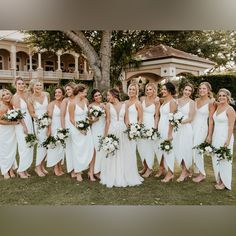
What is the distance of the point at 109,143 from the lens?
13.9ft

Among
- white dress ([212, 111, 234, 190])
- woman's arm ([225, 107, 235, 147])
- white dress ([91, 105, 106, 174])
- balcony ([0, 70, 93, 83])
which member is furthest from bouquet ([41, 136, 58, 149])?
woman's arm ([225, 107, 235, 147])

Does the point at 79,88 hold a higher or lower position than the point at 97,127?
higher

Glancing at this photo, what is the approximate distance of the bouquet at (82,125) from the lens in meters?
4.35

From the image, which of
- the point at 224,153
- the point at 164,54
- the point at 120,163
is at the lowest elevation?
the point at 120,163

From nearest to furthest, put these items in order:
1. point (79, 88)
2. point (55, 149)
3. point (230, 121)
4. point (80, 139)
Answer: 1. point (230, 121)
2. point (79, 88)
3. point (80, 139)
4. point (55, 149)

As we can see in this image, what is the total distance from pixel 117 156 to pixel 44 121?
100 cm

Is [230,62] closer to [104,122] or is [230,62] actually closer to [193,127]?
[193,127]

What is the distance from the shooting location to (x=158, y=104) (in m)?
4.46

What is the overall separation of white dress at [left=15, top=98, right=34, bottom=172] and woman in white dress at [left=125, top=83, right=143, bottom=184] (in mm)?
1230

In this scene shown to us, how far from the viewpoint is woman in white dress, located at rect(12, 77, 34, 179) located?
4434 mm

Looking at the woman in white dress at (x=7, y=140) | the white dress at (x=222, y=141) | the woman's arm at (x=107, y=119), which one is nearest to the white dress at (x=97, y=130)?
the woman's arm at (x=107, y=119)

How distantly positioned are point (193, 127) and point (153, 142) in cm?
54

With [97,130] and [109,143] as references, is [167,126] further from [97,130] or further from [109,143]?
[97,130]

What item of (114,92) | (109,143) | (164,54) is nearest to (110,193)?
(109,143)
